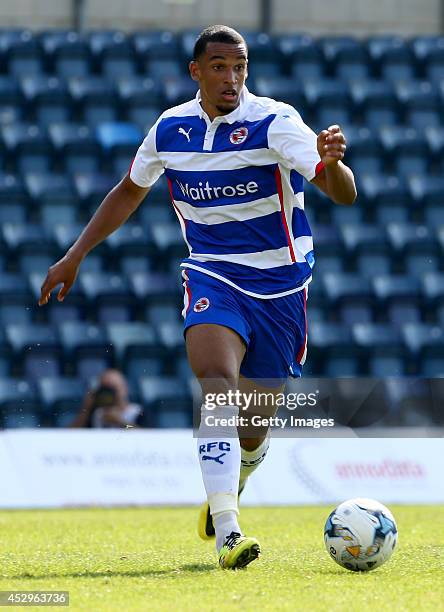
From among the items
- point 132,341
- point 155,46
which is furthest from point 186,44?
point 132,341

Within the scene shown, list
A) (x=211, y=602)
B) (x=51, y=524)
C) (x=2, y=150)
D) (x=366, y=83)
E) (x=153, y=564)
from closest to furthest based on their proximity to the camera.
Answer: (x=211, y=602)
(x=153, y=564)
(x=51, y=524)
(x=2, y=150)
(x=366, y=83)

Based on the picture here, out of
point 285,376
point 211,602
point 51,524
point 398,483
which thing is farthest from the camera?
point 398,483

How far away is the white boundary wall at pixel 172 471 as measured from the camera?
1024cm

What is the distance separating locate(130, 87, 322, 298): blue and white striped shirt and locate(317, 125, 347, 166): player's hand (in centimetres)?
52

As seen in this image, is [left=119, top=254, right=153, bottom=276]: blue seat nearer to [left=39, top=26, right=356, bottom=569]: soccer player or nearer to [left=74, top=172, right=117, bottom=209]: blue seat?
[left=74, top=172, right=117, bottom=209]: blue seat

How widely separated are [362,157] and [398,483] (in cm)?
665

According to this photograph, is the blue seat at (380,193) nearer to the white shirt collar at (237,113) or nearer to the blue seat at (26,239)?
the blue seat at (26,239)

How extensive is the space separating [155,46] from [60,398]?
6.20 m

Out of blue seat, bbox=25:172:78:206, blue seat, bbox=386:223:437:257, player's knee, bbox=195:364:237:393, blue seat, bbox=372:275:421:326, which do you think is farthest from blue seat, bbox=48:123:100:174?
player's knee, bbox=195:364:237:393

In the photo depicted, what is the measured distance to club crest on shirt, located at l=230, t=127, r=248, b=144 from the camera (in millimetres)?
5633

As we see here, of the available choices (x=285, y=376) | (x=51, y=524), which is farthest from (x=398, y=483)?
(x=285, y=376)

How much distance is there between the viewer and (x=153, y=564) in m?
5.47

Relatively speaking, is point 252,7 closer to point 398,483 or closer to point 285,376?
point 398,483

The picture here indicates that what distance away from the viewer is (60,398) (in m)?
12.7
